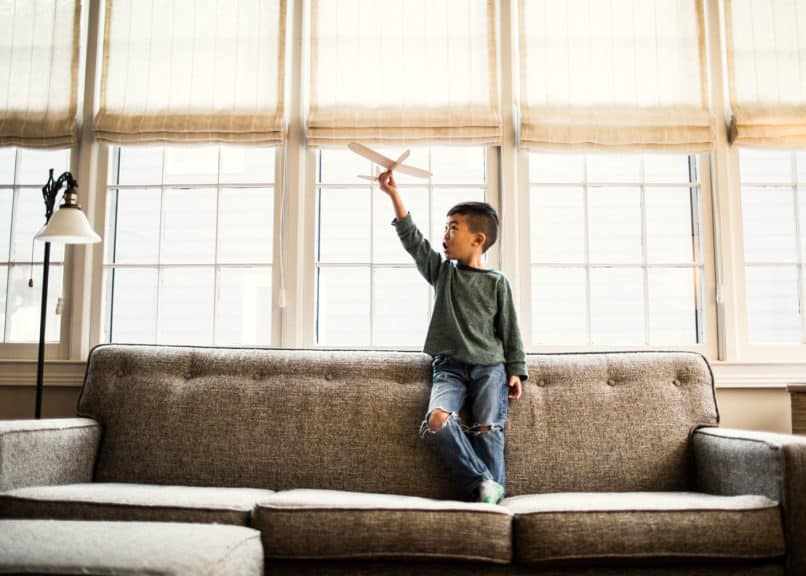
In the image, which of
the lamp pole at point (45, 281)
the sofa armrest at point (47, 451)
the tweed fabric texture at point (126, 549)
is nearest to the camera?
the tweed fabric texture at point (126, 549)

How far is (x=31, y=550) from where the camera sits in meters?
1.31

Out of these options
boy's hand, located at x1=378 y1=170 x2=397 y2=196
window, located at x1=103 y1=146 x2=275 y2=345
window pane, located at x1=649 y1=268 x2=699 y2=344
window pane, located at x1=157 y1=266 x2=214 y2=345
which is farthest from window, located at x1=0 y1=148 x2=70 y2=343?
window pane, located at x1=649 y1=268 x2=699 y2=344

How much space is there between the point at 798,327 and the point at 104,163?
3.18 m

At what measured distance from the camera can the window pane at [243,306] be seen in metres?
3.07

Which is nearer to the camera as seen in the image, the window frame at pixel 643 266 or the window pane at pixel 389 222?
the window frame at pixel 643 266

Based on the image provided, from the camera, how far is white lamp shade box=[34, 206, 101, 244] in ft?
8.49

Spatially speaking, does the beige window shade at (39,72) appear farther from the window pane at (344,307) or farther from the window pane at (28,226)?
the window pane at (344,307)

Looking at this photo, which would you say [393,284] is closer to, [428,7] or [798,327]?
[428,7]

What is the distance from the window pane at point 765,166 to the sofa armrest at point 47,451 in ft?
9.48

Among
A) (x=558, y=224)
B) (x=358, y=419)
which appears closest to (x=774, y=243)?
(x=558, y=224)

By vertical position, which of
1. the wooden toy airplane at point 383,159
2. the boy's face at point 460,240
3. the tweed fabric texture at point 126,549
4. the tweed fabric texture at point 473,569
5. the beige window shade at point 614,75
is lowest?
the tweed fabric texture at point 473,569

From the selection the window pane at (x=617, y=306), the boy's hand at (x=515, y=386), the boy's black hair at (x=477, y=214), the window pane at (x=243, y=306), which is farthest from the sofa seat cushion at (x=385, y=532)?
the window pane at (x=617, y=306)

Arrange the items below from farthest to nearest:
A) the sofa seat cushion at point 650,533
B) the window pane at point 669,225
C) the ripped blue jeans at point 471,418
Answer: the window pane at point 669,225 < the ripped blue jeans at point 471,418 < the sofa seat cushion at point 650,533

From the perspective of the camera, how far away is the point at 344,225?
10.2 ft
